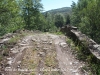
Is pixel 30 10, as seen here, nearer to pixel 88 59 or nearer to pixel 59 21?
pixel 88 59

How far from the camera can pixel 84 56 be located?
7539mm

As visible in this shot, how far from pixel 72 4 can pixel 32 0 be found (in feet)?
43.3

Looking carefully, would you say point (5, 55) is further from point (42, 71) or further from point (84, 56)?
point (84, 56)

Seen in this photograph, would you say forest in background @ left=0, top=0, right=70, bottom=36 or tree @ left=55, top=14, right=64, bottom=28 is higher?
forest in background @ left=0, top=0, right=70, bottom=36

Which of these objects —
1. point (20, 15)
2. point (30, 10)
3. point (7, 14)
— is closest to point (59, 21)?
point (30, 10)

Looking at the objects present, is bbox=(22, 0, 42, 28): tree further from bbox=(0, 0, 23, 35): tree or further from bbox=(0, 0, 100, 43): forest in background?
bbox=(0, 0, 23, 35): tree

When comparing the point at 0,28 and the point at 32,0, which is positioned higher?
the point at 32,0

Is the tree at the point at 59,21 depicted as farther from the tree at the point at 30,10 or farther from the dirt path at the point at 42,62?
the dirt path at the point at 42,62

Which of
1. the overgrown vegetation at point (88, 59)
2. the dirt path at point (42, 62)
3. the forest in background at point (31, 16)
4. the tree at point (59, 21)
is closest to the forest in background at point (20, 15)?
the forest in background at point (31, 16)

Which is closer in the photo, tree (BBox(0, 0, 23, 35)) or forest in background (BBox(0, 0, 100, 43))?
tree (BBox(0, 0, 23, 35))

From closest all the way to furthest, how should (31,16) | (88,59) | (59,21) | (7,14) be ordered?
(88,59) → (7,14) → (31,16) → (59,21)

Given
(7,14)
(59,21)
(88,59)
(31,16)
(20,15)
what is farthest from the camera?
(59,21)

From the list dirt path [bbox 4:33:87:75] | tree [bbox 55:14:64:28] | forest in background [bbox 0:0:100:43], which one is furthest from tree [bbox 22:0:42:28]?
tree [bbox 55:14:64:28]

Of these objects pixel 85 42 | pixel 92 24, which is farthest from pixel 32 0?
pixel 85 42
